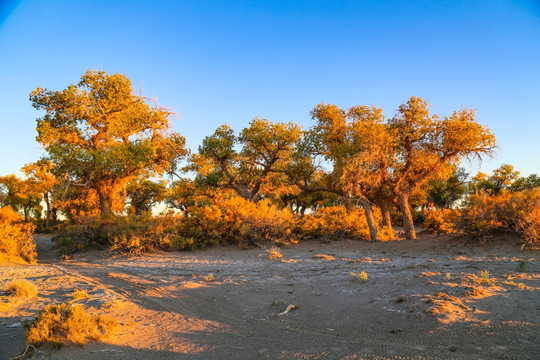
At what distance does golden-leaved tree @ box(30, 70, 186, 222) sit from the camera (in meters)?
17.0

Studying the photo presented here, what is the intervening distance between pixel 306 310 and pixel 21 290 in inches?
264

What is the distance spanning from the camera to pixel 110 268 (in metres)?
11.7

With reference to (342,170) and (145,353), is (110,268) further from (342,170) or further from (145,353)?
(342,170)

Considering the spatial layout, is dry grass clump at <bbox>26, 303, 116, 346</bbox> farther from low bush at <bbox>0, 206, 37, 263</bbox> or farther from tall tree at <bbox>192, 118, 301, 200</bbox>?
tall tree at <bbox>192, 118, 301, 200</bbox>

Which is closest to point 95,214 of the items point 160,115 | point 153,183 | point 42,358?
point 160,115

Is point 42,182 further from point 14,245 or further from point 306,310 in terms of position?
point 306,310

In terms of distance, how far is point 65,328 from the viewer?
203 inches

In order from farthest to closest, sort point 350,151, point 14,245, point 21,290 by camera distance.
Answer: point 350,151 < point 14,245 < point 21,290

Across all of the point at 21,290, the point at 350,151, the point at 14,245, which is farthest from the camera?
the point at 350,151

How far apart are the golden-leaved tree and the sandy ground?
7.39 m

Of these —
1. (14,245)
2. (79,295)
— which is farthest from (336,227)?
(14,245)

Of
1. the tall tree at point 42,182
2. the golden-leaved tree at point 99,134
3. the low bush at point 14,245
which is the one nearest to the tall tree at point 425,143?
the golden-leaved tree at point 99,134

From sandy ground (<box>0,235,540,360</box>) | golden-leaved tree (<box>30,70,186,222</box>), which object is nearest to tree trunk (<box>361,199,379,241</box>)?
sandy ground (<box>0,235,540,360</box>)

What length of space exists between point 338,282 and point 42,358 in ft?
19.3
